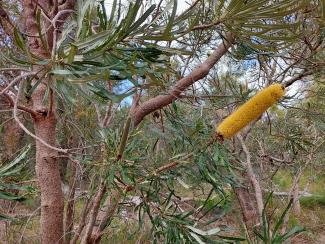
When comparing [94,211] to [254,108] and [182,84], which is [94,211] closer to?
[182,84]

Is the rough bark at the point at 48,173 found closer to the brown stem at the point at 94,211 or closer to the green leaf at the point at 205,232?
the brown stem at the point at 94,211

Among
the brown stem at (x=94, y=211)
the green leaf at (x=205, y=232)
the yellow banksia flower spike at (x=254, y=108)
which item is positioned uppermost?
the yellow banksia flower spike at (x=254, y=108)

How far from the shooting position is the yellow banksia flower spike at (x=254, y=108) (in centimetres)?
45

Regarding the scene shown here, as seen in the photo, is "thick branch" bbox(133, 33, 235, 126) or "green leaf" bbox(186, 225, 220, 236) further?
"thick branch" bbox(133, 33, 235, 126)

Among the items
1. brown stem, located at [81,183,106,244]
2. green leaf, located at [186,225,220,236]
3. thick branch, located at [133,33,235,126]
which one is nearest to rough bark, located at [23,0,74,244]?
brown stem, located at [81,183,106,244]

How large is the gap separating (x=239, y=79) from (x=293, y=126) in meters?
0.55

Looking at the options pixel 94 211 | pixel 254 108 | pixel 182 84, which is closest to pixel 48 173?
pixel 94 211

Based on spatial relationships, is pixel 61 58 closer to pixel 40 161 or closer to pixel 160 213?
pixel 160 213

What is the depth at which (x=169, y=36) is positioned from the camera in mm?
440

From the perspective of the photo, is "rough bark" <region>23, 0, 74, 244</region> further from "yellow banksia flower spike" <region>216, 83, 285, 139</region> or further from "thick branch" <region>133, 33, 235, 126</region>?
"yellow banksia flower spike" <region>216, 83, 285, 139</region>

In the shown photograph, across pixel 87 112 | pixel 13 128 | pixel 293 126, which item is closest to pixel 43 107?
pixel 87 112

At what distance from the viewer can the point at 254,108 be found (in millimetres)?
467

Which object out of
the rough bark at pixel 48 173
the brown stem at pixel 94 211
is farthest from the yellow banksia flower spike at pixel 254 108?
the rough bark at pixel 48 173

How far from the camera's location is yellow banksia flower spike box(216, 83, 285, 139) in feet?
1.48
